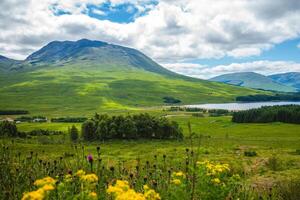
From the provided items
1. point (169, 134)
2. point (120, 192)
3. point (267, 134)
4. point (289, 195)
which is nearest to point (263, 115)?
point (267, 134)

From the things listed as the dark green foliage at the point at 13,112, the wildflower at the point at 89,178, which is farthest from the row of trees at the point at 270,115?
the wildflower at the point at 89,178

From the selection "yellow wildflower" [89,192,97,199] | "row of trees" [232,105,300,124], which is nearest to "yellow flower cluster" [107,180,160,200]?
"yellow wildflower" [89,192,97,199]

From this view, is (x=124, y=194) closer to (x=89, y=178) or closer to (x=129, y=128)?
(x=89, y=178)

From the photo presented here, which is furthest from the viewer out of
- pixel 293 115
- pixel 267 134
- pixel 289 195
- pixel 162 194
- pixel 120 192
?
pixel 293 115

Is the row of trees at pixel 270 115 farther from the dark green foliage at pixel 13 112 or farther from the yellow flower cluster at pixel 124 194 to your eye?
the yellow flower cluster at pixel 124 194

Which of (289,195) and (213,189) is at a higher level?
(213,189)

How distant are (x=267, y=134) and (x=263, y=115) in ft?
125

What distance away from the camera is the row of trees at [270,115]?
128163 millimetres

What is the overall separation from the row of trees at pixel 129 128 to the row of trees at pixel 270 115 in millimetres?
56384

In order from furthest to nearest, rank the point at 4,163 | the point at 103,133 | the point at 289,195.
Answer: the point at 103,133, the point at 289,195, the point at 4,163

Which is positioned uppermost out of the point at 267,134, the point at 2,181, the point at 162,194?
the point at 2,181

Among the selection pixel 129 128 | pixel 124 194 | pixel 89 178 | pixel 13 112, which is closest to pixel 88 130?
pixel 129 128

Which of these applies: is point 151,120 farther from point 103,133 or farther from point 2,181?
point 2,181

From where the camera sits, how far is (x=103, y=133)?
278 ft
